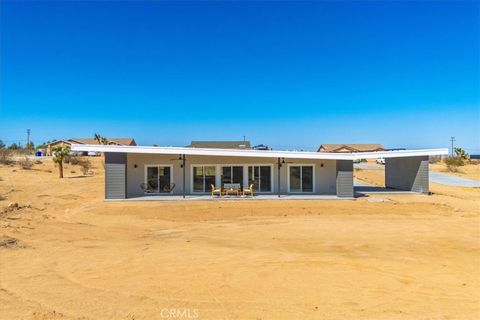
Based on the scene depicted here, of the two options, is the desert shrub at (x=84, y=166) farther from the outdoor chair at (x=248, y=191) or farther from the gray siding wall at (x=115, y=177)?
the outdoor chair at (x=248, y=191)

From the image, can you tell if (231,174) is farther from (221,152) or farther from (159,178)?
(159,178)

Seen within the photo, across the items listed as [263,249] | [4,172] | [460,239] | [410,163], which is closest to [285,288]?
[263,249]

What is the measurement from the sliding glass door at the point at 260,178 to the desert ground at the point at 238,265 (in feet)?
21.2

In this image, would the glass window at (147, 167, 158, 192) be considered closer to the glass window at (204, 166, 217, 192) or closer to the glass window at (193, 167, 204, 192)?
the glass window at (193, 167, 204, 192)

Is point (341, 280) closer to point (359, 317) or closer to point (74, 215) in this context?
point (359, 317)

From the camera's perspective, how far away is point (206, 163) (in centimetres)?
2036

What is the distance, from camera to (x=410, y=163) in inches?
896

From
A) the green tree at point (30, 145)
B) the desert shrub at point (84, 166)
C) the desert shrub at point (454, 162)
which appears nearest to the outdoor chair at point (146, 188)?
the desert shrub at point (84, 166)

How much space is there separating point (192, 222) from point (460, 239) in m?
8.33

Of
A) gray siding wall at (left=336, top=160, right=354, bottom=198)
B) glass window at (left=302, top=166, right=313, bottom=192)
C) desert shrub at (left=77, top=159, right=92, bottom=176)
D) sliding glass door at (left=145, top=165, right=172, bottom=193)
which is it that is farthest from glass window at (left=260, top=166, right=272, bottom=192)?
desert shrub at (left=77, top=159, right=92, bottom=176)

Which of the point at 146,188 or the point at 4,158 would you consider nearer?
the point at 146,188

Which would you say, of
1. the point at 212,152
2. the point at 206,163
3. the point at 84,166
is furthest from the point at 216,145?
the point at 212,152

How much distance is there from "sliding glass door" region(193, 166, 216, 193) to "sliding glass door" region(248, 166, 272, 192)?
2195 mm

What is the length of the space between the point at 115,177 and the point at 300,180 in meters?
10.3
